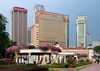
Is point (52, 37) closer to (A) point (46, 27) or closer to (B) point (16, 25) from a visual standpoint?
(A) point (46, 27)

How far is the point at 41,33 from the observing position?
164 metres

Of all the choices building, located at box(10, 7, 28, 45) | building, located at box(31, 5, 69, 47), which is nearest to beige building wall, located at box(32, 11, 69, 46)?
building, located at box(31, 5, 69, 47)

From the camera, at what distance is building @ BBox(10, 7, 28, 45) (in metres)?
188

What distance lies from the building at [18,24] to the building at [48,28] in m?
23.6

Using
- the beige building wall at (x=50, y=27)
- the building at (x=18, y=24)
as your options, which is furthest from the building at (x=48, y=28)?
the building at (x=18, y=24)

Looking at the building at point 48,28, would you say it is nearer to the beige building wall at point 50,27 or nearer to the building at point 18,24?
the beige building wall at point 50,27

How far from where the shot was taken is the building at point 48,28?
163250 mm

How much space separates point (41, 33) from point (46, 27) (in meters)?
7.90

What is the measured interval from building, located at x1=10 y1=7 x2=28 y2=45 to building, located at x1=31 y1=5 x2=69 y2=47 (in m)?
23.6

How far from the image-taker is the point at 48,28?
169 m

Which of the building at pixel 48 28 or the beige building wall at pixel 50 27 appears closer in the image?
the building at pixel 48 28

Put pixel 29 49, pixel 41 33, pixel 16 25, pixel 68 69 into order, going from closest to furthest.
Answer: pixel 68 69, pixel 29 49, pixel 41 33, pixel 16 25

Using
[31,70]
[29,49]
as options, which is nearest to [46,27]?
[29,49]

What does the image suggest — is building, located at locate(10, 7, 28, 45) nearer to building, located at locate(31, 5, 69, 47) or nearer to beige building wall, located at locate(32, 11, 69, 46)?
beige building wall, located at locate(32, 11, 69, 46)
